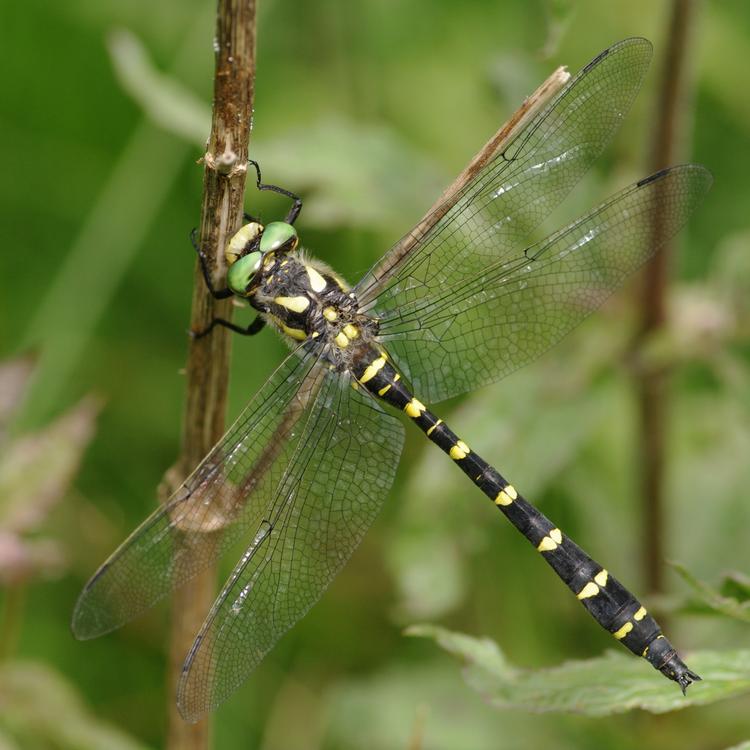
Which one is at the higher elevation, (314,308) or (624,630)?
(314,308)

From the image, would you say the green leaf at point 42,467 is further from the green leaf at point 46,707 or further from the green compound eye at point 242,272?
the green compound eye at point 242,272

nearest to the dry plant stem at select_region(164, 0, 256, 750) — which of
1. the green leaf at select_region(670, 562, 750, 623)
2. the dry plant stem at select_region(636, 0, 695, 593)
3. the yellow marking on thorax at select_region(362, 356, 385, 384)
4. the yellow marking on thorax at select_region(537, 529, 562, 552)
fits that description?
the yellow marking on thorax at select_region(362, 356, 385, 384)

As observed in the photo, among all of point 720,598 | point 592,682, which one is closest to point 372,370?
point 592,682

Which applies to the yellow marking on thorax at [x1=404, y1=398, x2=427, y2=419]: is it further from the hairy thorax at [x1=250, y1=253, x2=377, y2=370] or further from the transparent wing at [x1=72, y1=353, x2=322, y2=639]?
the transparent wing at [x1=72, y1=353, x2=322, y2=639]

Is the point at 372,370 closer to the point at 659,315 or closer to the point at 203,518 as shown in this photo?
the point at 203,518

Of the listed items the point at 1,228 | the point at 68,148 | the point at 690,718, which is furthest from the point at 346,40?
the point at 690,718
